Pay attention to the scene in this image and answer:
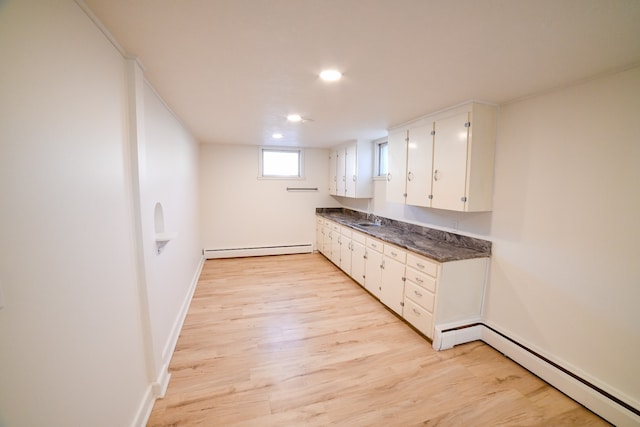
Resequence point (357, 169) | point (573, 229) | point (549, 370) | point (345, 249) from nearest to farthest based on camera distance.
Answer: point (573, 229) < point (549, 370) < point (345, 249) < point (357, 169)

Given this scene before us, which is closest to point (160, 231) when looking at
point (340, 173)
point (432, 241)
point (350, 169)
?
point (432, 241)

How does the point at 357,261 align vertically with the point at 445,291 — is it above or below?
below

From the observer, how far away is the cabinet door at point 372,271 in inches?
127

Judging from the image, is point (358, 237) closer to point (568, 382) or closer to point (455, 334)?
point (455, 334)

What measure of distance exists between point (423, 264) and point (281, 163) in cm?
377

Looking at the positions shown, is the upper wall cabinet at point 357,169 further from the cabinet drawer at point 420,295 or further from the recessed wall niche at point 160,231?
the recessed wall niche at point 160,231

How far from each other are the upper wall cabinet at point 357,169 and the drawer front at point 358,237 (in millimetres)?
818

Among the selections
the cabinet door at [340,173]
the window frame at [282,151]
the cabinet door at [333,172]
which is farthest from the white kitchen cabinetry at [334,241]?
the window frame at [282,151]

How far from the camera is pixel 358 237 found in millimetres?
3736

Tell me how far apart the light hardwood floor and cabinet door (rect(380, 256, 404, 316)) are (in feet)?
0.52

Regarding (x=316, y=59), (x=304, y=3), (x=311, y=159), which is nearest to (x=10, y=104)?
(x=304, y=3)

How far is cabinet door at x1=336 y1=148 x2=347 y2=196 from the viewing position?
476 cm

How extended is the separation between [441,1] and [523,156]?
173 centimetres

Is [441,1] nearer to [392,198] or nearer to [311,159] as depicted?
[392,198]
